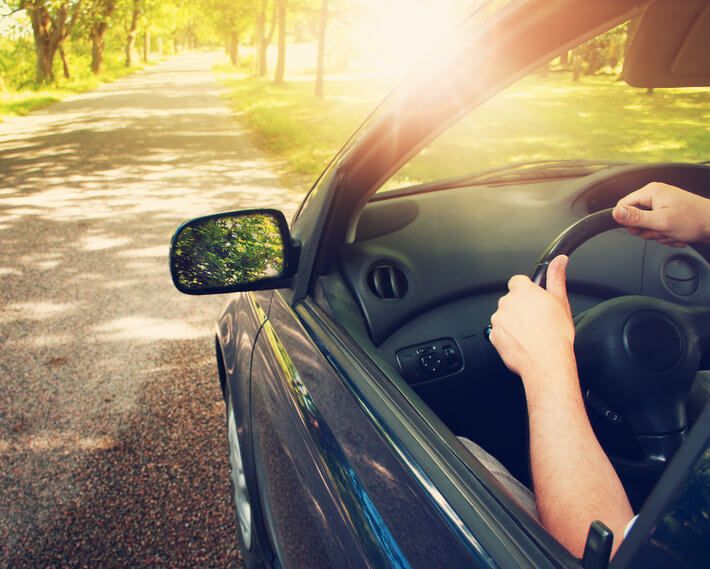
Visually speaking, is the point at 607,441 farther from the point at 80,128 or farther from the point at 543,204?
the point at 80,128

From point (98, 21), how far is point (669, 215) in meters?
41.5

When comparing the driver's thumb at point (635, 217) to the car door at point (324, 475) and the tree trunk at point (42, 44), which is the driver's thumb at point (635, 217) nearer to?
the car door at point (324, 475)

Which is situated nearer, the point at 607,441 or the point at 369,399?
the point at 369,399

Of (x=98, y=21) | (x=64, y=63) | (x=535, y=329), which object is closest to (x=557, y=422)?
(x=535, y=329)

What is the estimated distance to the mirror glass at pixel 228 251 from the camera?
1.61m

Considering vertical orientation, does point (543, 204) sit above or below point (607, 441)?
above

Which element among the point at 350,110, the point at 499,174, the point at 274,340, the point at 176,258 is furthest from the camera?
the point at 350,110

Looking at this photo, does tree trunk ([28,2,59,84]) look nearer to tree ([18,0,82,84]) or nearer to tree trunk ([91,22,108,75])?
tree ([18,0,82,84])

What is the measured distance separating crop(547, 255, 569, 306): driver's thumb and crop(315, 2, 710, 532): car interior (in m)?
0.61

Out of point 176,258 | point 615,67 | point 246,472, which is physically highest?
point 615,67

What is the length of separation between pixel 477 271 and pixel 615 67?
828mm

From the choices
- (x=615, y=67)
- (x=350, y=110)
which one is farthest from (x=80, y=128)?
(x=615, y=67)

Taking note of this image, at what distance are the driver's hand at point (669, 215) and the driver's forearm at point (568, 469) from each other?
0.51 meters

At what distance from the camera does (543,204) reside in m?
2.27
